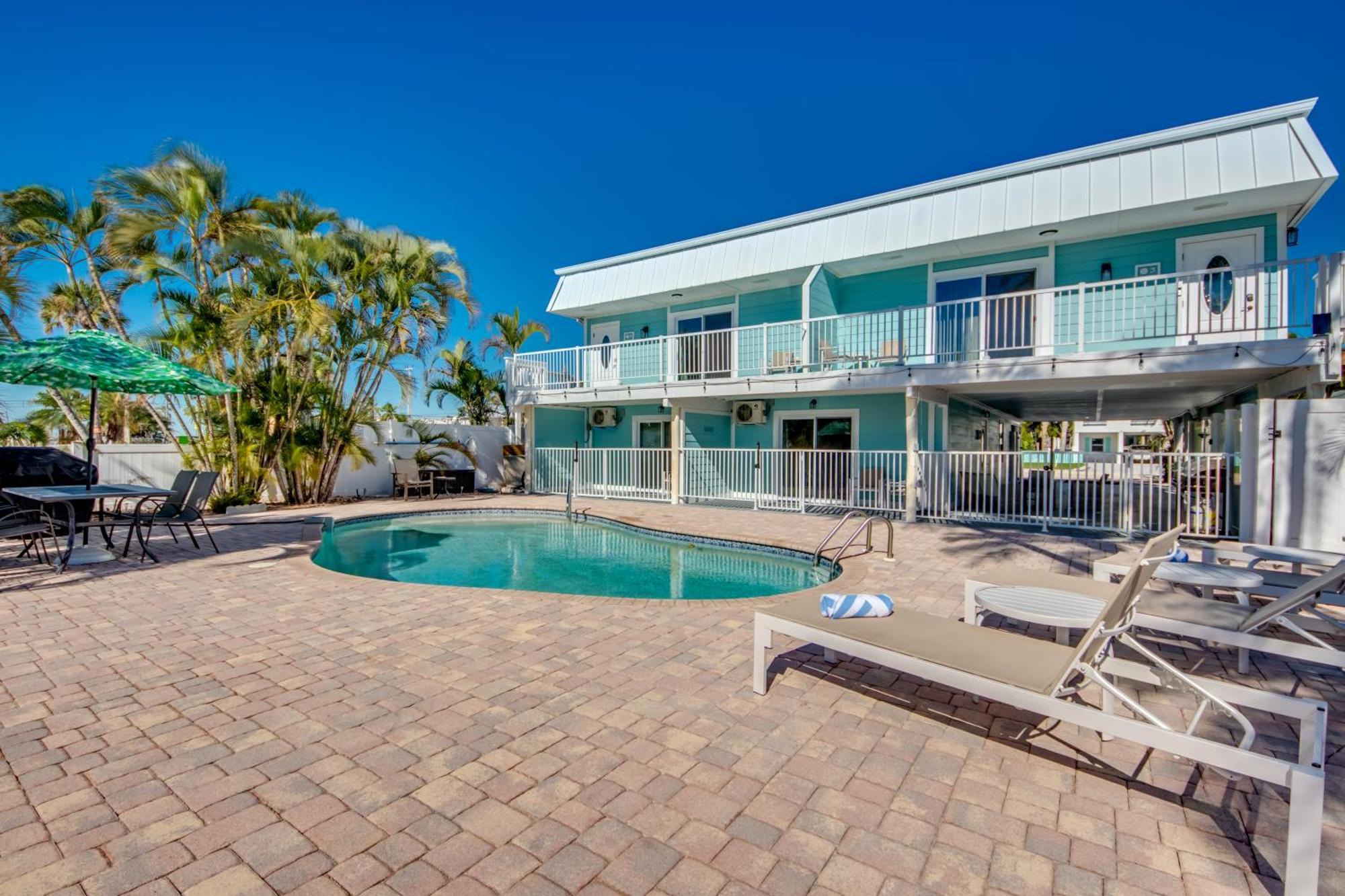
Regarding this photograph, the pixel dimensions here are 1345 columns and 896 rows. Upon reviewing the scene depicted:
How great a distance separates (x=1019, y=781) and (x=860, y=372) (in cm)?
941

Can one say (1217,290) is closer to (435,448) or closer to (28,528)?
(28,528)

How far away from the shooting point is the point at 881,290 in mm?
13648

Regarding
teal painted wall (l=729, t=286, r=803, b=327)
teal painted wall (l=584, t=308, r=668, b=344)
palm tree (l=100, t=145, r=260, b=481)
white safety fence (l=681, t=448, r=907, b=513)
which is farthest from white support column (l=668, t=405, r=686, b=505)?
palm tree (l=100, t=145, r=260, b=481)

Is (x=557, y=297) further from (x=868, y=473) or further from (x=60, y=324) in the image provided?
(x=60, y=324)

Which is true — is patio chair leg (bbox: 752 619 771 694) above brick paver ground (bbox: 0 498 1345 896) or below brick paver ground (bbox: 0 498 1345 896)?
above

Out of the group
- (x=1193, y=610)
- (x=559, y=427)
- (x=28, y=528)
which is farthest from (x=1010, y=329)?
(x=28, y=528)

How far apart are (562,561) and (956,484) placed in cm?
754

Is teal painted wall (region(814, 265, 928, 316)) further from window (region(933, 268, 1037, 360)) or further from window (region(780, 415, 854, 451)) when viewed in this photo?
window (region(780, 415, 854, 451))

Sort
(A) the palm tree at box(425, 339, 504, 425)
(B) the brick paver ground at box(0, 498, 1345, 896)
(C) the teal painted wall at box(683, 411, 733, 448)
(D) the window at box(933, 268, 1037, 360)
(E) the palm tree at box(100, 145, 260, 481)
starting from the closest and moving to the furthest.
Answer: (B) the brick paver ground at box(0, 498, 1345, 896) < (D) the window at box(933, 268, 1037, 360) < (E) the palm tree at box(100, 145, 260, 481) < (C) the teal painted wall at box(683, 411, 733, 448) < (A) the palm tree at box(425, 339, 504, 425)

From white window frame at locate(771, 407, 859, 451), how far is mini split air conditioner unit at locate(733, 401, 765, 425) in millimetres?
323

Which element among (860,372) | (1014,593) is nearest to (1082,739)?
(1014,593)

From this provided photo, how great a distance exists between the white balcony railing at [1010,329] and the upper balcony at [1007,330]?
0.02 meters

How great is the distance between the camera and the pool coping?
18.1 ft

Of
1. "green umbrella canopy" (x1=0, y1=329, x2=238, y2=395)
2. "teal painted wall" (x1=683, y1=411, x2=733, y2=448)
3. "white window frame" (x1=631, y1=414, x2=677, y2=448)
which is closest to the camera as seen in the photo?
"green umbrella canopy" (x1=0, y1=329, x2=238, y2=395)
